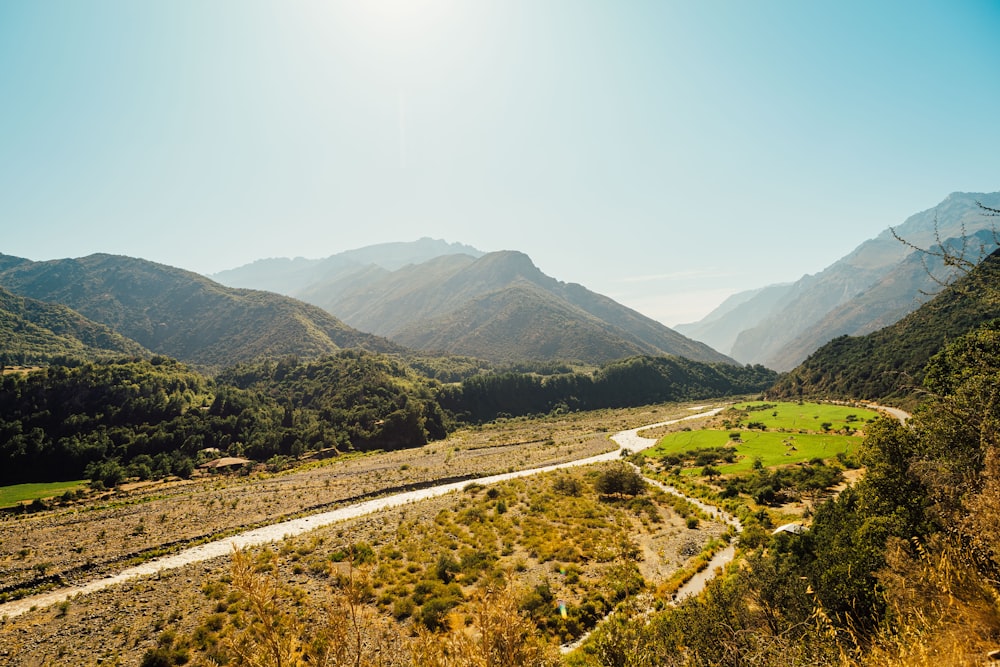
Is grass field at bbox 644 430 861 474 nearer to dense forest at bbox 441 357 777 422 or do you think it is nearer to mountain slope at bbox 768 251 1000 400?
mountain slope at bbox 768 251 1000 400

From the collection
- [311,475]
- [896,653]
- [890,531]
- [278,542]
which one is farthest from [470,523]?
[311,475]

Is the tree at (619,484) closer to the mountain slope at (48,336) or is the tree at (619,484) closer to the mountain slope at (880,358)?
the mountain slope at (880,358)

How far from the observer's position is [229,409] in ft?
263

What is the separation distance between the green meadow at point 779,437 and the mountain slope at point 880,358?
896 cm

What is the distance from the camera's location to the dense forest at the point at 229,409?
60094 mm

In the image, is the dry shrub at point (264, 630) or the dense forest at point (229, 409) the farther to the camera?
the dense forest at point (229, 409)

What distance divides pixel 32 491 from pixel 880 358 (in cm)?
13854

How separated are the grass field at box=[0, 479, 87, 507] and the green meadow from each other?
2851 inches

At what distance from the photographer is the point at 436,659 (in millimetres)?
4734

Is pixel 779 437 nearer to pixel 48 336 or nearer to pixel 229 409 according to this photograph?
pixel 229 409

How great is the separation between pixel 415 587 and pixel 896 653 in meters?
19.5

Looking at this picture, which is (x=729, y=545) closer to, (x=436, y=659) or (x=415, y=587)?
(x=415, y=587)

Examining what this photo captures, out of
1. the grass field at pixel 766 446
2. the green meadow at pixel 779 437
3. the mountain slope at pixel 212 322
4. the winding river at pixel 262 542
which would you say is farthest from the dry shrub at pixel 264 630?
the mountain slope at pixel 212 322

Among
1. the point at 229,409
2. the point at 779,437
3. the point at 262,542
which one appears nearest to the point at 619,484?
the point at 262,542
